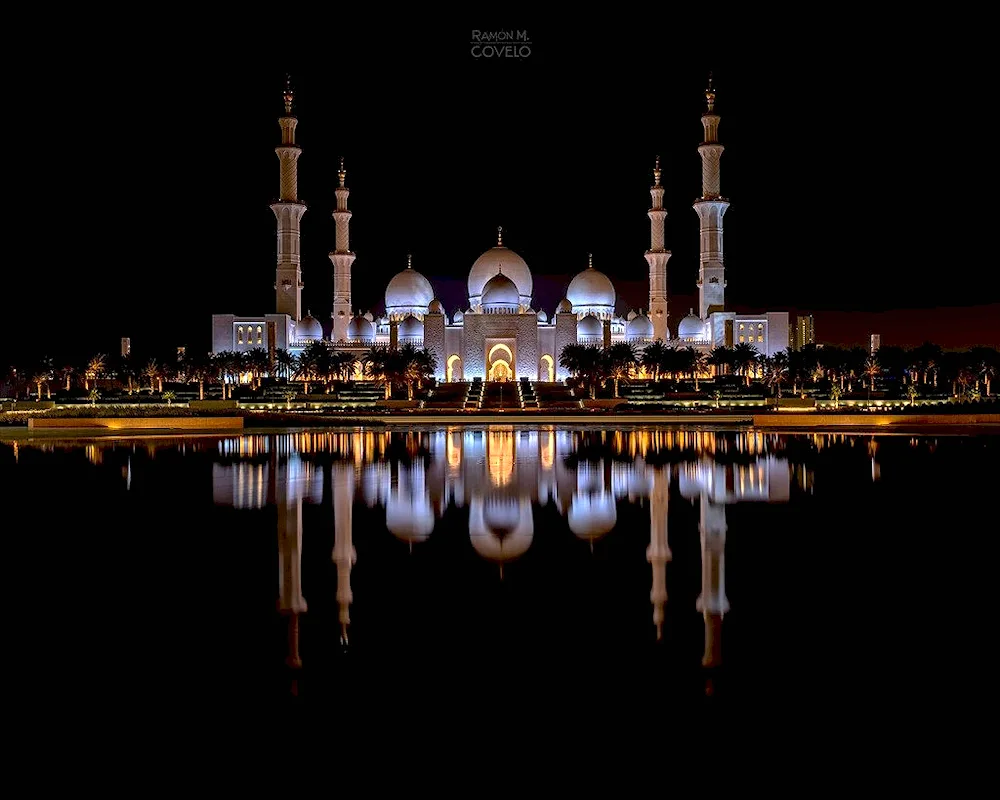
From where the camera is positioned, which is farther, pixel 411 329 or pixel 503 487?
pixel 411 329

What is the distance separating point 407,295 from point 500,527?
39.7 meters

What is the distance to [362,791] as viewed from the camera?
2504 millimetres

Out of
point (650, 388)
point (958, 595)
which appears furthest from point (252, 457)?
point (650, 388)

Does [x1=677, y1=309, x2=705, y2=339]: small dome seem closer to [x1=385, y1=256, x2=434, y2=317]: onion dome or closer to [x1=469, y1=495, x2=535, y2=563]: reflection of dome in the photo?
[x1=385, y1=256, x2=434, y2=317]: onion dome

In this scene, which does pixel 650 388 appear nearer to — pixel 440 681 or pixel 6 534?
pixel 6 534

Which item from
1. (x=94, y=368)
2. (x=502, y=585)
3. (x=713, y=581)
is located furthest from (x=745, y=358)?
(x=502, y=585)

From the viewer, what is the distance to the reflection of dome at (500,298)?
1623 inches

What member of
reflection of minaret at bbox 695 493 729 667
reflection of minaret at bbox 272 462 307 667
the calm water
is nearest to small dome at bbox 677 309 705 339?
the calm water

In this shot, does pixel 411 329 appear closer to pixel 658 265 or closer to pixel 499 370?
pixel 499 370

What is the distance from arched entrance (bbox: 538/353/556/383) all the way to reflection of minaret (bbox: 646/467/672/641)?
32.2 metres

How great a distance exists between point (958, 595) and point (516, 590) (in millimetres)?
2063

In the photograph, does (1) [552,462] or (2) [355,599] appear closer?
(2) [355,599]

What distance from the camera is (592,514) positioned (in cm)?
688

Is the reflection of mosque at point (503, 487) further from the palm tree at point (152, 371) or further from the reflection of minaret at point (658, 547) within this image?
the palm tree at point (152, 371)
